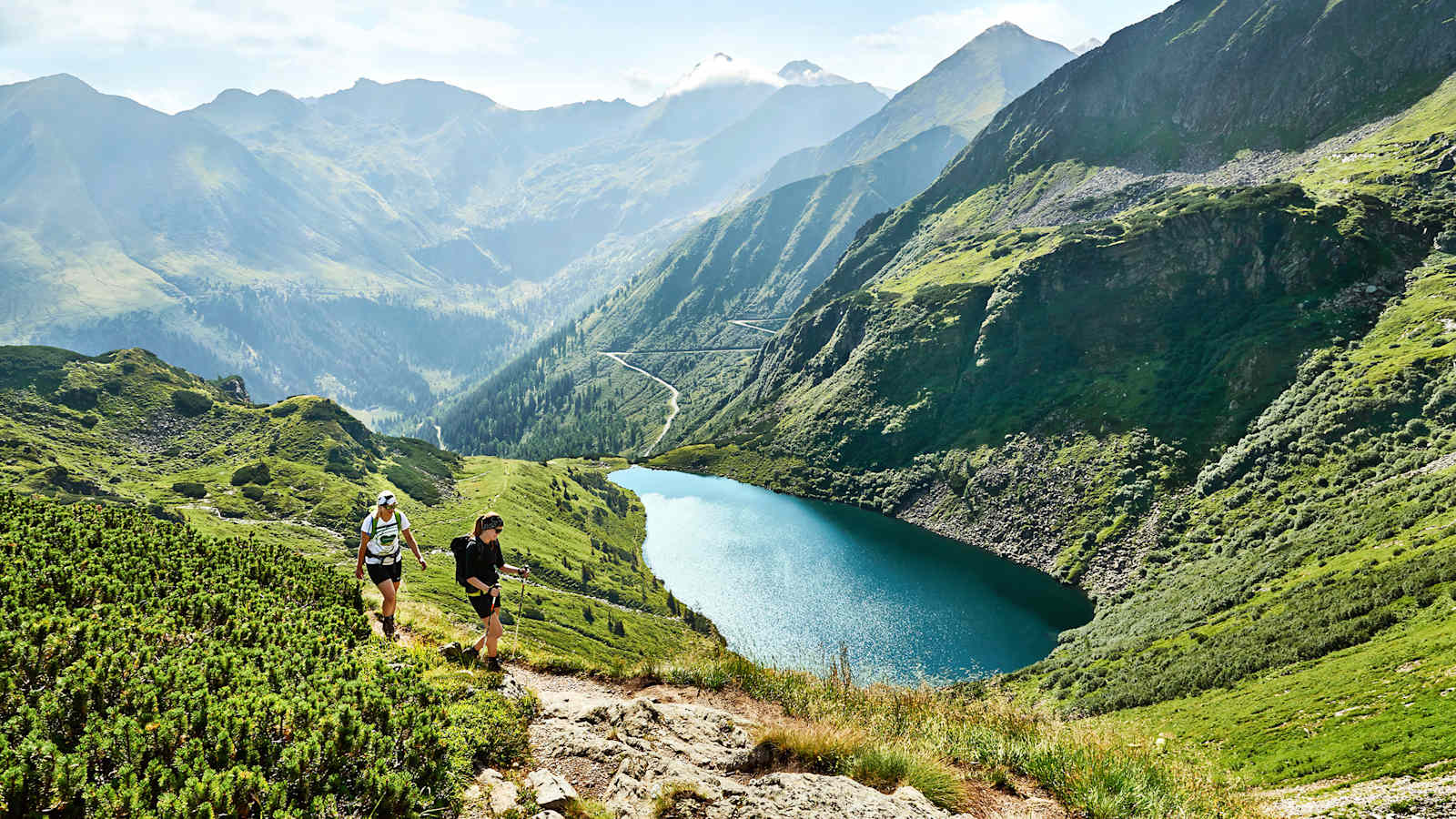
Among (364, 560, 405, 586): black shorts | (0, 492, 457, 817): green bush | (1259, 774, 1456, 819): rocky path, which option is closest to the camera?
(0, 492, 457, 817): green bush

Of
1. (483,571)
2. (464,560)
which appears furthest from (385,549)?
(483,571)

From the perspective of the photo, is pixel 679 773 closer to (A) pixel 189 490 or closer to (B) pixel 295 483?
(A) pixel 189 490

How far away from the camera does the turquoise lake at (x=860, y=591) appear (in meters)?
83.7

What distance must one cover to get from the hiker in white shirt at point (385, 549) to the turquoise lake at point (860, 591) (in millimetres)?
44093

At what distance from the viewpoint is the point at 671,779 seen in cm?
1183

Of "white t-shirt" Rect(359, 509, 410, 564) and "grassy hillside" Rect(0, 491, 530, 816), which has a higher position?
"white t-shirt" Rect(359, 509, 410, 564)

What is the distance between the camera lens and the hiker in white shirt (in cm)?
1817

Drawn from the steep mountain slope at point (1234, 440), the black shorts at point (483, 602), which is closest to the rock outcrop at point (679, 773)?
the black shorts at point (483, 602)

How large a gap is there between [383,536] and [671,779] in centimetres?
1130

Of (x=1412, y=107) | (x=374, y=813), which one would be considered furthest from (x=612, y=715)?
(x=1412, y=107)

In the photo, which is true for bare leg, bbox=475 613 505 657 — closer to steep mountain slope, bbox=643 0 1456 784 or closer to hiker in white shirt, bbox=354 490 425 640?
hiker in white shirt, bbox=354 490 425 640

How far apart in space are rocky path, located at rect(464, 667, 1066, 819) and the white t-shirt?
528 cm

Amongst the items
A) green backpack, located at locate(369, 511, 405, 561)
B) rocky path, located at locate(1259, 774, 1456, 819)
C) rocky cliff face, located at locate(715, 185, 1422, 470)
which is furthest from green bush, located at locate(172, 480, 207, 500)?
rocky cliff face, located at locate(715, 185, 1422, 470)

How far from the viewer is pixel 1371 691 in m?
29.4
